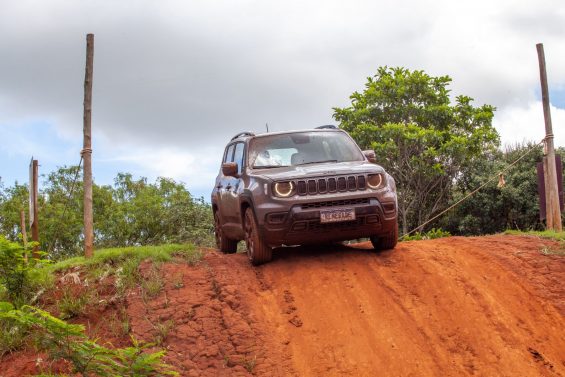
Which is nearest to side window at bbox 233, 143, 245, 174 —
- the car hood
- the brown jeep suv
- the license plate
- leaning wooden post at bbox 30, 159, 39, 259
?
the brown jeep suv

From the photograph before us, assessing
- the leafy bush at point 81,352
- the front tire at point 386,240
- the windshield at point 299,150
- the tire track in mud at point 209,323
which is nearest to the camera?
the leafy bush at point 81,352

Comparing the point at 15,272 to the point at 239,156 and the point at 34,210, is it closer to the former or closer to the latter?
the point at 239,156

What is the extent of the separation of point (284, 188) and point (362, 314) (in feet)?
6.60

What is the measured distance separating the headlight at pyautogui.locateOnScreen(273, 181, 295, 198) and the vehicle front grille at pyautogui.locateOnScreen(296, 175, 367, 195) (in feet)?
0.27

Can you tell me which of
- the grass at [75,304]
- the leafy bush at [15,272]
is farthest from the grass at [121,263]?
the grass at [75,304]

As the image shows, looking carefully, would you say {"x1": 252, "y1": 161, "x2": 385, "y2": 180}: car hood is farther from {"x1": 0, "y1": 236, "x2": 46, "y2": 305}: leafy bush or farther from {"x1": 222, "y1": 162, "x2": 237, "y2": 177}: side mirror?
{"x1": 0, "y1": 236, "x2": 46, "y2": 305}: leafy bush

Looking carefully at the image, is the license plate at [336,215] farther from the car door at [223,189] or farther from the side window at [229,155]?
the side window at [229,155]

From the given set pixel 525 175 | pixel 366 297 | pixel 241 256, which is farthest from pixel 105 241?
pixel 366 297

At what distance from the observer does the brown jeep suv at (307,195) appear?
862cm

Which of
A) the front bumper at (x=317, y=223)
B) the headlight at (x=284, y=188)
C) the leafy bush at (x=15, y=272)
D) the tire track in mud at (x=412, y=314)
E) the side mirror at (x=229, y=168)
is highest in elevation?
the side mirror at (x=229, y=168)

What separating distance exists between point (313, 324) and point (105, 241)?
22.7 metres

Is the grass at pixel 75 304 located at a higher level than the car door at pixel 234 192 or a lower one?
lower

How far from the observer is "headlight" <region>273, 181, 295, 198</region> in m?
8.71

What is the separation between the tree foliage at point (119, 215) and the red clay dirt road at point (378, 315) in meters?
16.1
